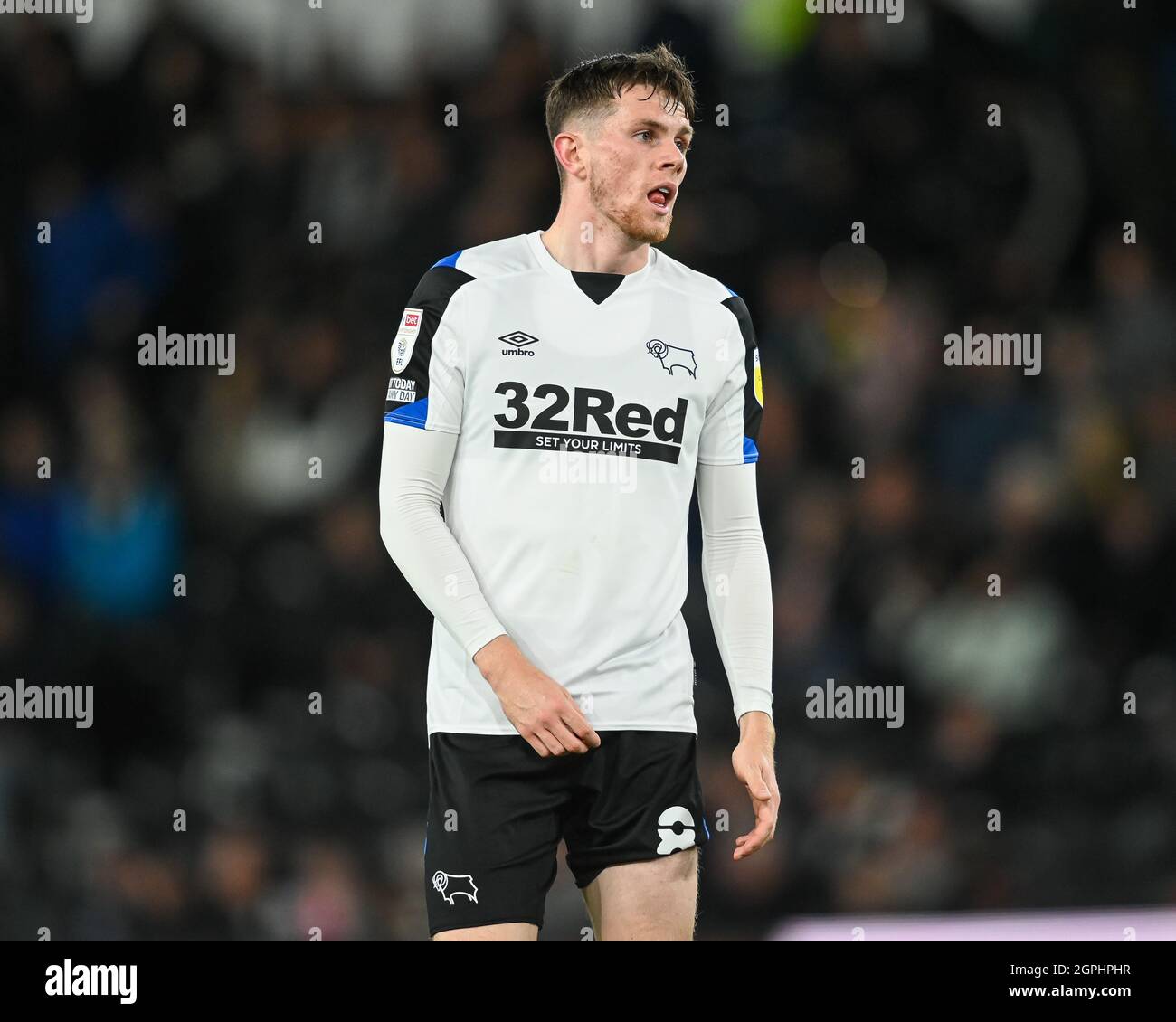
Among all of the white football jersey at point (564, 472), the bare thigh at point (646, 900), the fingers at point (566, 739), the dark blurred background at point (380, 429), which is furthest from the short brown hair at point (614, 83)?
the dark blurred background at point (380, 429)

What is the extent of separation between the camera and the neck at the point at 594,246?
2918 millimetres

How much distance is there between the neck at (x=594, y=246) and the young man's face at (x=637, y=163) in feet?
0.07

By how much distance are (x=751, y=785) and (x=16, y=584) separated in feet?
11.4

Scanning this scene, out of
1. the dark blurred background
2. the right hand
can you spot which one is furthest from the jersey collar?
the dark blurred background

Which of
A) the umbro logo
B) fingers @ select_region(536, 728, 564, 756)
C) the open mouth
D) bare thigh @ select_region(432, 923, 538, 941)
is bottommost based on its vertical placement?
bare thigh @ select_region(432, 923, 538, 941)

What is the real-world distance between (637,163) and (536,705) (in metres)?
1.07

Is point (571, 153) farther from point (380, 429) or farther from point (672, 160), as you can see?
point (380, 429)

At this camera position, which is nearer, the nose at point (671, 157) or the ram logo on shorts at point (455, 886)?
the ram logo on shorts at point (455, 886)

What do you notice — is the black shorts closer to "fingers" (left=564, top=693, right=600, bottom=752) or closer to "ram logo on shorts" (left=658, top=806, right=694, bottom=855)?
"ram logo on shorts" (left=658, top=806, right=694, bottom=855)

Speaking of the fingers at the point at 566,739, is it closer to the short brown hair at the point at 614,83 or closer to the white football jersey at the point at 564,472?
the white football jersey at the point at 564,472

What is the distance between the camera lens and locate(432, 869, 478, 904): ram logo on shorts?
2670mm

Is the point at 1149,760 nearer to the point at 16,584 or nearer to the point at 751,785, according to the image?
the point at 751,785

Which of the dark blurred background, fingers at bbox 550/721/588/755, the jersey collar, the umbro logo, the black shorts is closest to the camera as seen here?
fingers at bbox 550/721/588/755

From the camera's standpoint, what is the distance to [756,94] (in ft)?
18.3
